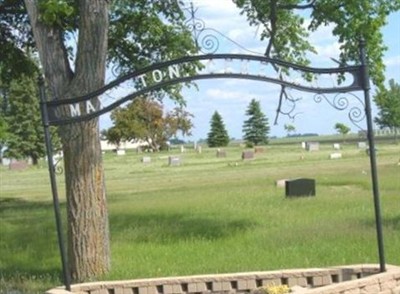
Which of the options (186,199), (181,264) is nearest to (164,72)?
(181,264)

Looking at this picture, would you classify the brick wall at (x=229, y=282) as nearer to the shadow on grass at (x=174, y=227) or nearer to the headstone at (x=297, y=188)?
the shadow on grass at (x=174, y=227)

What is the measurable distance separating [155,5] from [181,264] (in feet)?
33.2

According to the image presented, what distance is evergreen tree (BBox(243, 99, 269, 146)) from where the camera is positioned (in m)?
113

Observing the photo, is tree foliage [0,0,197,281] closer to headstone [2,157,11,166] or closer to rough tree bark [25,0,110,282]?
rough tree bark [25,0,110,282]

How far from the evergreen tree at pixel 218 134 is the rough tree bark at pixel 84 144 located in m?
104

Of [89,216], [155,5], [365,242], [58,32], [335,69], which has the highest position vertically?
[155,5]

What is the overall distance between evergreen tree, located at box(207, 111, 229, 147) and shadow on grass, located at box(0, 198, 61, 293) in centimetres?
9147

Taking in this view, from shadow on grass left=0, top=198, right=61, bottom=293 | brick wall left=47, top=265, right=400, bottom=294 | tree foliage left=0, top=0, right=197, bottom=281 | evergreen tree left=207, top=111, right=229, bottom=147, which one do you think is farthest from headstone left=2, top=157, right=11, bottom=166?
brick wall left=47, top=265, right=400, bottom=294

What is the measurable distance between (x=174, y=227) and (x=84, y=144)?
6.57 metres

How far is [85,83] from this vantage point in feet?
36.4

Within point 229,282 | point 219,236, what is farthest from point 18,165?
point 229,282

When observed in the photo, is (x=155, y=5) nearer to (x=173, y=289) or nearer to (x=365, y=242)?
(x=365, y=242)

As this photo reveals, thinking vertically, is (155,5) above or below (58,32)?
above

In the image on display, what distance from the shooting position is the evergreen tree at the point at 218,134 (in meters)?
116
